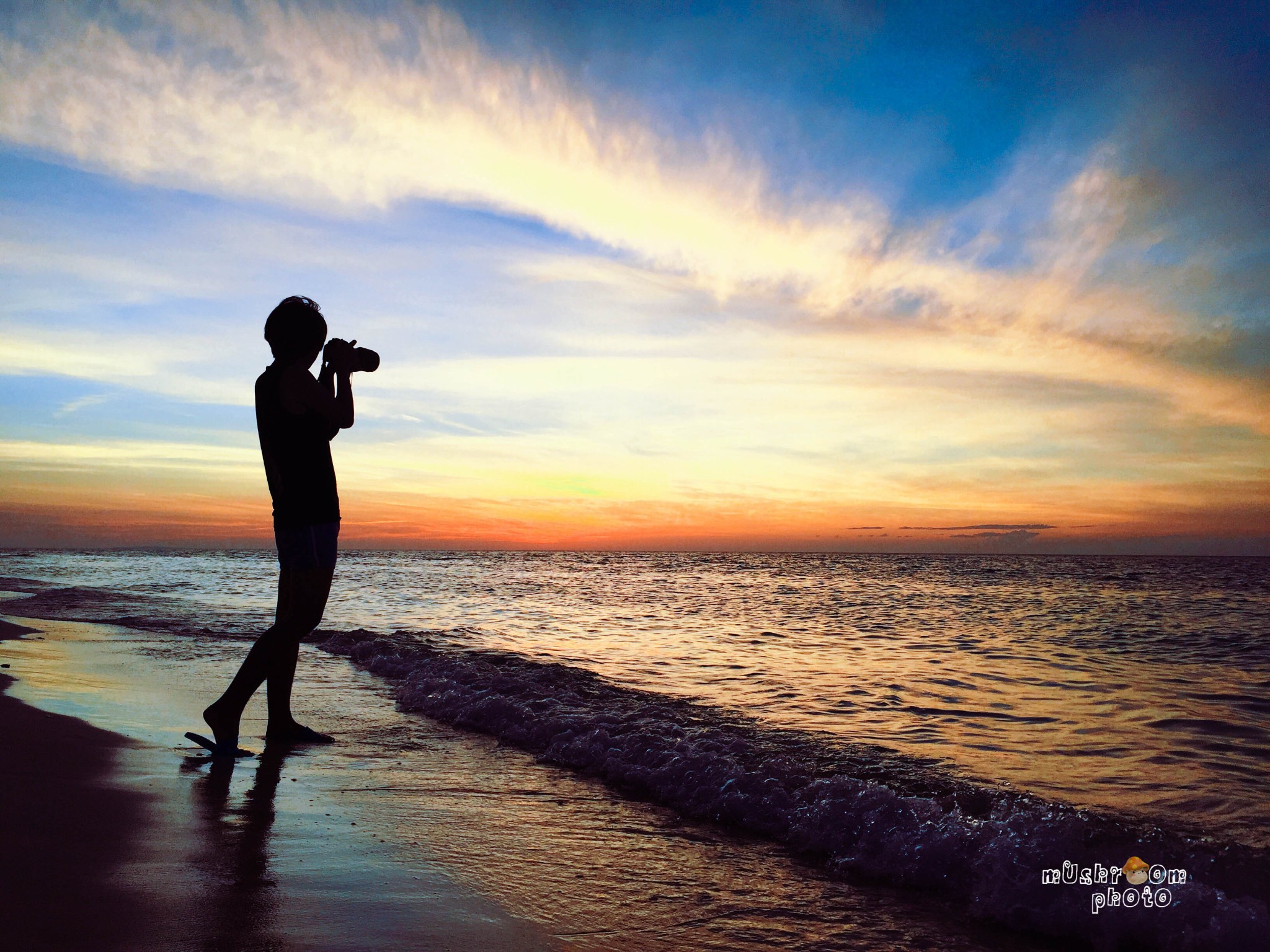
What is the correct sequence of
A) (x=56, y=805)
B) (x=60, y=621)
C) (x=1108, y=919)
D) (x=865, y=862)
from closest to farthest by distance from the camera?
1. (x=1108, y=919)
2. (x=56, y=805)
3. (x=865, y=862)
4. (x=60, y=621)

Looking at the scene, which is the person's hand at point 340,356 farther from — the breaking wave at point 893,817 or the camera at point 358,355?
the breaking wave at point 893,817

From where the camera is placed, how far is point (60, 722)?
4.42 meters

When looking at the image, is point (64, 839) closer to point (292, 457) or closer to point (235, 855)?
point (235, 855)

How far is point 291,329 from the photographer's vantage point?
3.96 metres

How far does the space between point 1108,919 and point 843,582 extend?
97.3 feet

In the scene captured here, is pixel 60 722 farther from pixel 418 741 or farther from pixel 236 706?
pixel 418 741

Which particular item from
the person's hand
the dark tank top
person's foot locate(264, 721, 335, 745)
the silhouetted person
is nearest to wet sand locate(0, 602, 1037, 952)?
person's foot locate(264, 721, 335, 745)

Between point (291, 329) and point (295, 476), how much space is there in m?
0.79

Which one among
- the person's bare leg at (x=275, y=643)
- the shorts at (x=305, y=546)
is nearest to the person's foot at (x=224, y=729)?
the person's bare leg at (x=275, y=643)

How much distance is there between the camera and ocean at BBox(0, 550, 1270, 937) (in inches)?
132

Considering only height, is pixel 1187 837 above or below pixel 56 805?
Result: below

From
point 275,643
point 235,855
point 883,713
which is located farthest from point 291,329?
point 883,713

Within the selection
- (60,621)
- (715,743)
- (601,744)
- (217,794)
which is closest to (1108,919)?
(715,743)

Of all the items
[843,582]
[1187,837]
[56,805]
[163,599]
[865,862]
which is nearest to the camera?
[56,805]
